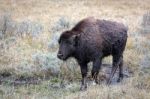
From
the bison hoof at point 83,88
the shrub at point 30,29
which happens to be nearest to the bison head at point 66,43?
the bison hoof at point 83,88

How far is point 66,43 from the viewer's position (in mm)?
11406

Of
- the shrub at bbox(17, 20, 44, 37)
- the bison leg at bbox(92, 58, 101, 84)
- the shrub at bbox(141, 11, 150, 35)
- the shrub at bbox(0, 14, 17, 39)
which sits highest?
the bison leg at bbox(92, 58, 101, 84)

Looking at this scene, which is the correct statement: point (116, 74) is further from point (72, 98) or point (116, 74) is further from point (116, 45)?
point (72, 98)

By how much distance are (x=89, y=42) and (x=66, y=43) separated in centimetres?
59

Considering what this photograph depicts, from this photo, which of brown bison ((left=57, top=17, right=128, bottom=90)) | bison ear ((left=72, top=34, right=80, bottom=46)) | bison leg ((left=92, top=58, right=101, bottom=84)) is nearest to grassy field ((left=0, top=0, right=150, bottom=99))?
bison leg ((left=92, top=58, right=101, bottom=84))

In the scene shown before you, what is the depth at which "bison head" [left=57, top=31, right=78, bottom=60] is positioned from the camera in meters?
11.3

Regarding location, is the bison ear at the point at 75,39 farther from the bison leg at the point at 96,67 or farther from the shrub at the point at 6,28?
the shrub at the point at 6,28

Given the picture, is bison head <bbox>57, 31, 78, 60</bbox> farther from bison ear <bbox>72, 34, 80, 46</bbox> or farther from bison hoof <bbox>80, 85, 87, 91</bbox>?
bison hoof <bbox>80, 85, 87, 91</bbox>

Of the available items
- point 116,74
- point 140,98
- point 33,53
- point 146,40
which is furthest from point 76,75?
point 146,40

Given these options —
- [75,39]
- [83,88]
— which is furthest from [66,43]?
[83,88]

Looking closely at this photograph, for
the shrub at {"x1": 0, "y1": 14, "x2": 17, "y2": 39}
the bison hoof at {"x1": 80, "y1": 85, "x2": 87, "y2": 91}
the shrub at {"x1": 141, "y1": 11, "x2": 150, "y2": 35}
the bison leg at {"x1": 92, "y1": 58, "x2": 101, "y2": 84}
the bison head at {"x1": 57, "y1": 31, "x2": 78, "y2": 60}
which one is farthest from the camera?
the shrub at {"x1": 141, "y1": 11, "x2": 150, "y2": 35}

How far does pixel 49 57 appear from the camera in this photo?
45.7 feet

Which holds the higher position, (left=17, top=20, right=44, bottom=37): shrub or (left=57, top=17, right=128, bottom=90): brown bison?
(left=57, top=17, right=128, bottom=90): brown bison

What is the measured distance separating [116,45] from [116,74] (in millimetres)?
1248
